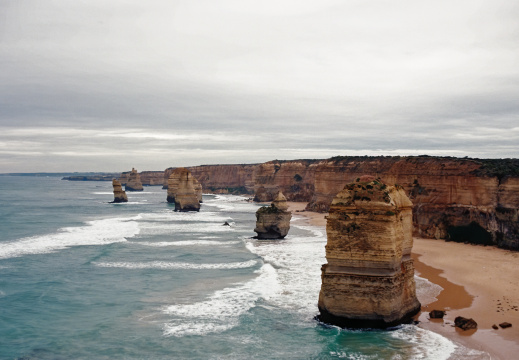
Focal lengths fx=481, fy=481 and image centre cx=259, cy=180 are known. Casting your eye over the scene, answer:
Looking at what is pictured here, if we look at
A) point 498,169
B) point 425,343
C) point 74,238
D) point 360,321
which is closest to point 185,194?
point 74,238

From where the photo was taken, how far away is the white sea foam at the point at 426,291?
21372mm

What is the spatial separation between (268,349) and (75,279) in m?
14.5

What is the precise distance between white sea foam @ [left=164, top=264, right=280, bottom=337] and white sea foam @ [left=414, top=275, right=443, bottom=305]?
674 cm

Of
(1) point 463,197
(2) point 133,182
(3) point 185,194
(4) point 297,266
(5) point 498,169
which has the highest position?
(5) point 498,169

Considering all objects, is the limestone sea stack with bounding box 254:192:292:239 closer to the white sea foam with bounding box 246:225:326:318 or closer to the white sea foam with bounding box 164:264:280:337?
the white sea foam with bounding box 246:225:326:318

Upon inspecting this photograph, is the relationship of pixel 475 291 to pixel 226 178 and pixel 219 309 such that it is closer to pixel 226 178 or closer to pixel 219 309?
pixel 219 309

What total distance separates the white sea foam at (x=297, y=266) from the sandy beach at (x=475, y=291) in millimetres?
5203

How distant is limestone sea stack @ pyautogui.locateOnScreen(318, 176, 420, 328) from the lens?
17.0 meters

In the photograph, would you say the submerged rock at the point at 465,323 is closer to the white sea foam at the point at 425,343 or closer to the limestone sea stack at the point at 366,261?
Answer: the white sea foam at the point at 425,343

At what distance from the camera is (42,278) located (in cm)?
2645

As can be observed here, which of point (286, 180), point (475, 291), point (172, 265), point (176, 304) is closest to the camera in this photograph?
point (176, 304)

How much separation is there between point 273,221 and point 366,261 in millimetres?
23533

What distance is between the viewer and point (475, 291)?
22688mm

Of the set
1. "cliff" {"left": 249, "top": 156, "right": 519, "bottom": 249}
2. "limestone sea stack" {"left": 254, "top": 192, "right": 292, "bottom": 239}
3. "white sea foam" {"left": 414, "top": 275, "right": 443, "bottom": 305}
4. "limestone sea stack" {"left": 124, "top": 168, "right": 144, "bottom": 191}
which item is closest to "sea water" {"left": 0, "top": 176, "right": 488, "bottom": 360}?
"white sea foam" {"left": 414, "top": 275, "right": 443, "bottom": 305}
